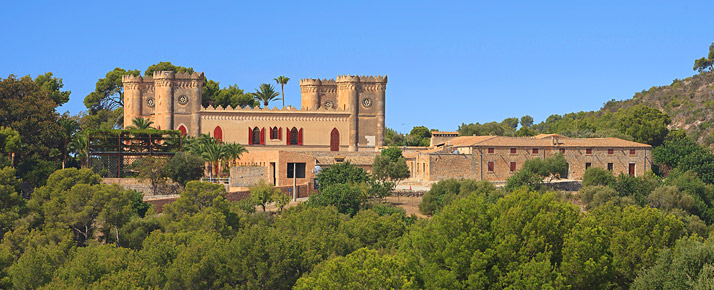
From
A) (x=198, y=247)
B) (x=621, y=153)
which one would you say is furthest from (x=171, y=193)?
(x=621, y=153)

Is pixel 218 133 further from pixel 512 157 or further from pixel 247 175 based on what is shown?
pixel 512 157

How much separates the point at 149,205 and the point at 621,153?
27602mm

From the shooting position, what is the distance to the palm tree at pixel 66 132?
52938 mm

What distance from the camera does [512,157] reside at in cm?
5522

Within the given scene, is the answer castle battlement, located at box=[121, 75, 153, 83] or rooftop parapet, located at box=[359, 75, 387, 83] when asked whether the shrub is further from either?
castle battlement, located at box=[121, 75, 153, 83]

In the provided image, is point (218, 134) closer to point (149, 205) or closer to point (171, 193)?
point (171, 193)

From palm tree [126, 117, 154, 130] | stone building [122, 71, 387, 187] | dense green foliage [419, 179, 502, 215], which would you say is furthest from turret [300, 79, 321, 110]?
dense green foliage [419, 179, 502, 215]

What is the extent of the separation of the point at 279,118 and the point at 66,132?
41.0 ft

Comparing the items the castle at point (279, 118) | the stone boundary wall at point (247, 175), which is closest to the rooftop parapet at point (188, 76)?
the castle at point (279, 118)

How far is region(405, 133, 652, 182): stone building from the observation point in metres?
54.3

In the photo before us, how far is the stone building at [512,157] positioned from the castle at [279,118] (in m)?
4.08

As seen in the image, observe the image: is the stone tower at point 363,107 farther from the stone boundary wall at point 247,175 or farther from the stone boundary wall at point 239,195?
the stone boundary wall at point 247,175

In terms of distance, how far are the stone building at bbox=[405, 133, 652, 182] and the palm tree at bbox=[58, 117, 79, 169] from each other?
62.4ft

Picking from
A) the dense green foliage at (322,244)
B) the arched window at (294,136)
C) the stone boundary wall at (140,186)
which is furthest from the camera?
the arched window at (294,136)
